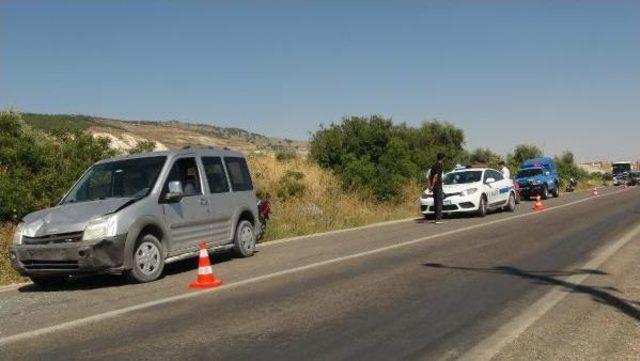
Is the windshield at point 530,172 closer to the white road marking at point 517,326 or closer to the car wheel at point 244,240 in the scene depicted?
the car wheel at point 244,240

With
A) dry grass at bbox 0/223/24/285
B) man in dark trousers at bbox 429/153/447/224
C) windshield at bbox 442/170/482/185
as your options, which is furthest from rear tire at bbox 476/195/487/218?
dry grass at bbox 0/223/24/285

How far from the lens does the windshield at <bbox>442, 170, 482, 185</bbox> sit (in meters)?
22.4

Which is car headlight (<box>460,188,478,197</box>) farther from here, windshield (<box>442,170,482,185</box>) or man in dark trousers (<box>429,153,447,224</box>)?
man in dark trousers (<box>429,153,447,224</box>)

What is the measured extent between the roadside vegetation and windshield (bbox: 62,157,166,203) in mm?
2061

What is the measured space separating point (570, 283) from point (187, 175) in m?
6.23

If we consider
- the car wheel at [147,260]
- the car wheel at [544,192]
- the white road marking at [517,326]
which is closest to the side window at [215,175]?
the car wheel at [147,260]

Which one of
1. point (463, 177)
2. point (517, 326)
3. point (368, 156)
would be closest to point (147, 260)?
point (517, 326)

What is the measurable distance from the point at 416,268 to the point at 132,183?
457cm

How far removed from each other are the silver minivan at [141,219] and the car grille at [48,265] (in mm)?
13

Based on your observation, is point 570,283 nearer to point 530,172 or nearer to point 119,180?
point 119,180

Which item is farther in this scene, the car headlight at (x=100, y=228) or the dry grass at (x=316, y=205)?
the dry grass at (x=316, y=205)

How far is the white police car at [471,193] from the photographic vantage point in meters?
21.1

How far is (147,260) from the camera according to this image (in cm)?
961

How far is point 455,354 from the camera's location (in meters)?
5.20
